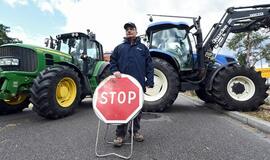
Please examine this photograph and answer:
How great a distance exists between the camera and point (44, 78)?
729cm

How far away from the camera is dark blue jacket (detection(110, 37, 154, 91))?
5.20 metres

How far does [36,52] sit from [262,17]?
6626 mm

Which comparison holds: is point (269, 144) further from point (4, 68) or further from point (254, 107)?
point (4, 68)

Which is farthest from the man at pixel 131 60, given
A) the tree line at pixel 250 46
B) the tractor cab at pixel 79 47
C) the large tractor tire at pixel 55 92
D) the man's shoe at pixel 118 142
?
the tree line at pixel 250 46

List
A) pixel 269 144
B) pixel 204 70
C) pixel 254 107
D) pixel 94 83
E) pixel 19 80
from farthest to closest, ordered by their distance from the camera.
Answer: pixel 94 83 < pixel 204 70 < pixel 254 107 < pixel 19 80 < pixel 269 144

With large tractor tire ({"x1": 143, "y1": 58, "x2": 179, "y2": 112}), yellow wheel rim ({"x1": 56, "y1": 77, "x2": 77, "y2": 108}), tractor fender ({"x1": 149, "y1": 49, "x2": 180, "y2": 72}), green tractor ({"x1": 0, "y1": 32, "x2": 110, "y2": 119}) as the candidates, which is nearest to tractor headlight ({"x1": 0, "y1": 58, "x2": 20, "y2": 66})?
green tractor ({"x1": 0, "y1": 32, "x2": 110, "y2": 119})

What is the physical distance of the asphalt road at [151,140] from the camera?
14.9ft

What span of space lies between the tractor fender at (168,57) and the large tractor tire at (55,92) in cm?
253

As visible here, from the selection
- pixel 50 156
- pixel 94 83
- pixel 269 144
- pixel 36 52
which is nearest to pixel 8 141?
pixel 50 156

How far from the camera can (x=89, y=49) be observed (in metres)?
10.7

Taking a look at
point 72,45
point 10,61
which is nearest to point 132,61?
point 10,61

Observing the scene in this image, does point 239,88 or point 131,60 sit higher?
point 131,60

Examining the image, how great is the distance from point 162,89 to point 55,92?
3.12 meters

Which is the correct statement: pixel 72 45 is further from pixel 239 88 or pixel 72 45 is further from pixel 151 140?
pixel 151 140
